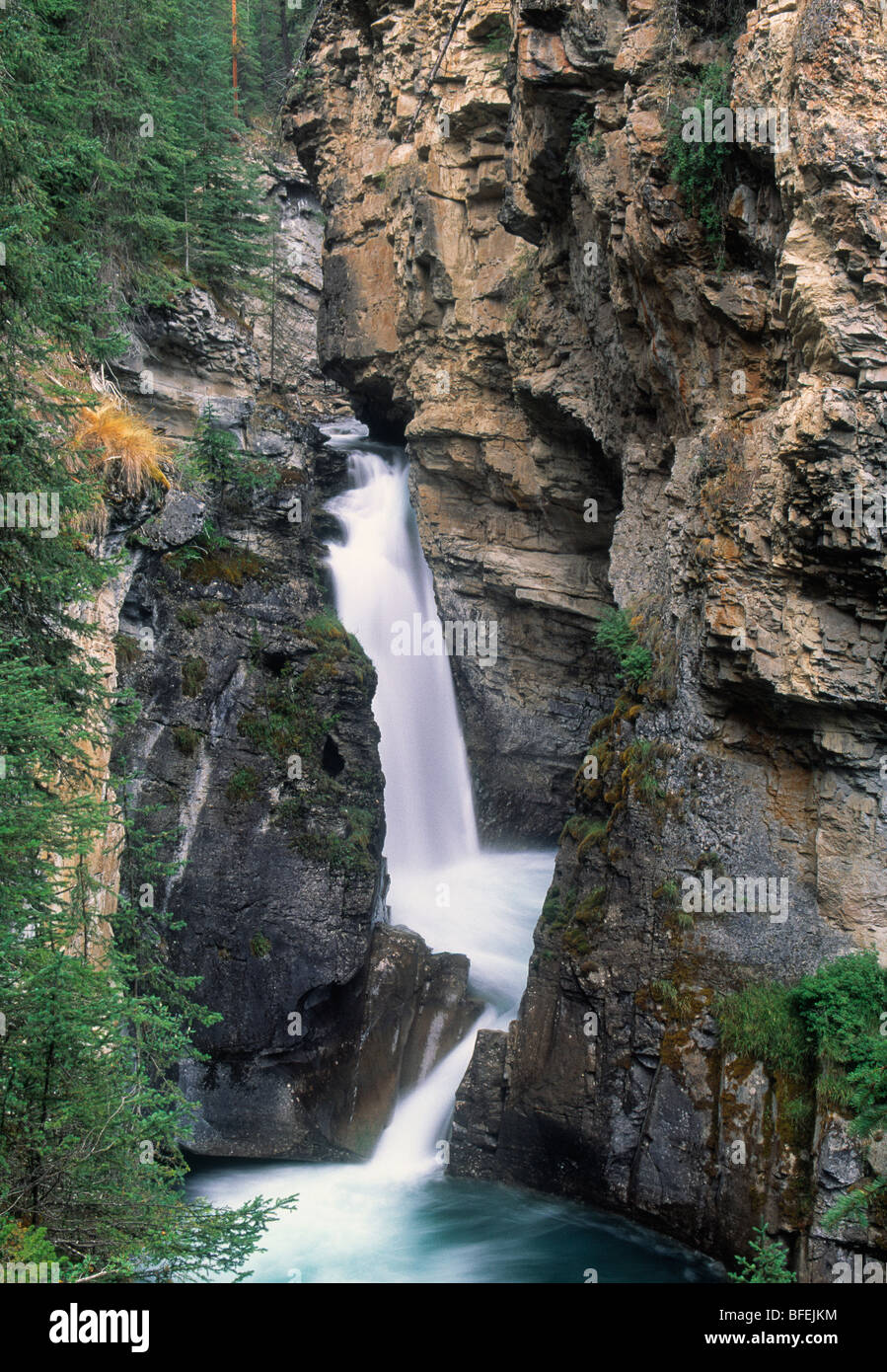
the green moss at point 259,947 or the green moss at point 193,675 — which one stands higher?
the green moss at point 193,675

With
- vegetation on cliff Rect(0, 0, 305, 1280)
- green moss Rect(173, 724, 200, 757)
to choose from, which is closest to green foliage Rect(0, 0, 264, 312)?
vegetation on cliff Rect(0, 0, 305, 1280)

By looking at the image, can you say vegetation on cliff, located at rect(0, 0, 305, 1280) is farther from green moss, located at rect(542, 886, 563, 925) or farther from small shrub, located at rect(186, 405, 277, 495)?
green moss, located at rect(542, 886, 563, 925)

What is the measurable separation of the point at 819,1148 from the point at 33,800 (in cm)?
868

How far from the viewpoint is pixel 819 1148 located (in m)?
11.0

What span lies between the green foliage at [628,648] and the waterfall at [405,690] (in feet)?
21.9

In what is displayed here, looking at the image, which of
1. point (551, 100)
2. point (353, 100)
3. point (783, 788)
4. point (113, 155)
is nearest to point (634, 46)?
point (551, 100)

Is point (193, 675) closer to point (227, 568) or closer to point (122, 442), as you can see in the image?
point (227, 568)

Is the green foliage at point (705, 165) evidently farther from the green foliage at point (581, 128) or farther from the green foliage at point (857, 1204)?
the green foliage at point (857, 1204)

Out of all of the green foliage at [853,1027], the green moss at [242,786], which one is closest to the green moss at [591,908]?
the green foliage at [853,1027]

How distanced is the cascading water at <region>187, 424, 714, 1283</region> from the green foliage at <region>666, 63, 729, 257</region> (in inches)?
409

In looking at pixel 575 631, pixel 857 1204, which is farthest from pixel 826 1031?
pixel 575 631

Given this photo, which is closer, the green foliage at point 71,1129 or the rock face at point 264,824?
the green foliage at point 71,1129

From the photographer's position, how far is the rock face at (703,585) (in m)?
11.4

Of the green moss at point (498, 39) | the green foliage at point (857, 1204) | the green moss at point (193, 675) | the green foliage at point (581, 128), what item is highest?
the green moss at point (498, 39)
